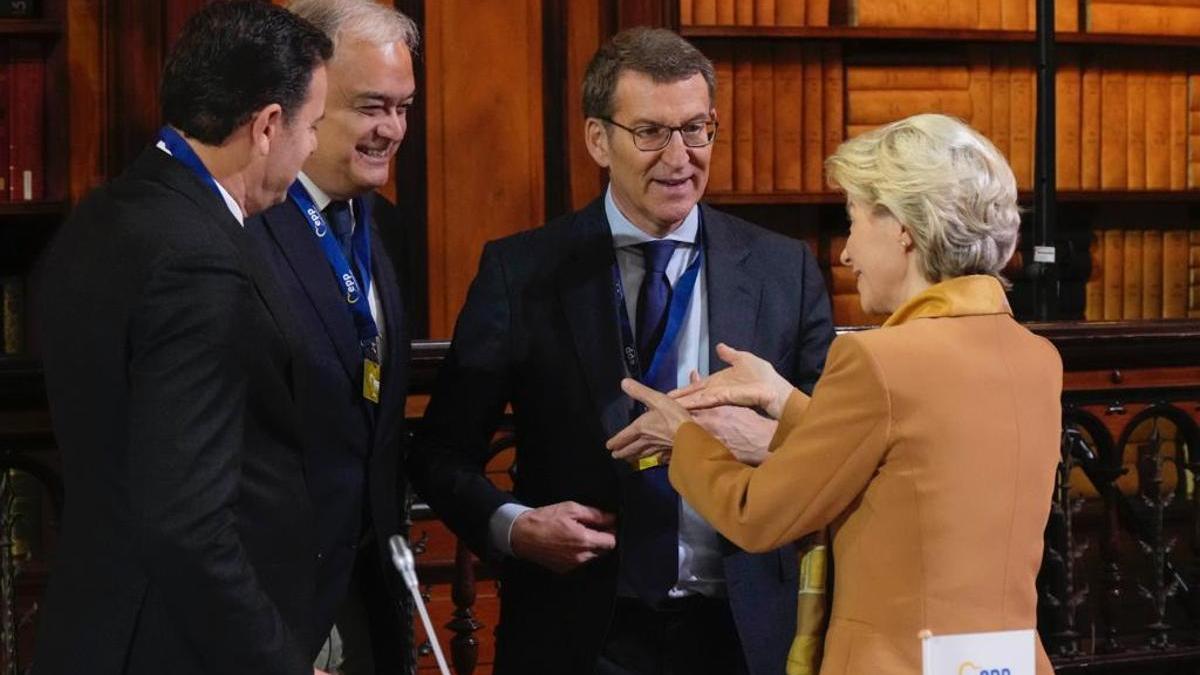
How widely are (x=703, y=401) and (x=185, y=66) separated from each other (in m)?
0.79

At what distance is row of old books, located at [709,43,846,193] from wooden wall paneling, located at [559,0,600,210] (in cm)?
38

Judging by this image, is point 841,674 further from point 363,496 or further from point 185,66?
point 185,66

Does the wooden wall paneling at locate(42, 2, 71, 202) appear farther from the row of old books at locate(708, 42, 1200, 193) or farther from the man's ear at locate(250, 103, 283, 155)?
the man's ear at locate(250, 103, 283, 155)

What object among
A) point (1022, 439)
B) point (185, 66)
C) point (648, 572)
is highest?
point (185, 66)

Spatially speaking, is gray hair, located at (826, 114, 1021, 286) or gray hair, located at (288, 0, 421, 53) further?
gray hair, located at (288, 0, 421, 53)

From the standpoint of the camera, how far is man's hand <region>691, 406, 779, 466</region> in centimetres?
229

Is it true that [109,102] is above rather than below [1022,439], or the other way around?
above

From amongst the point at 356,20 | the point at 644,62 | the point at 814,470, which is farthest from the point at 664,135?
the point at 814,470

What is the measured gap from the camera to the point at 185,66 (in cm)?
185

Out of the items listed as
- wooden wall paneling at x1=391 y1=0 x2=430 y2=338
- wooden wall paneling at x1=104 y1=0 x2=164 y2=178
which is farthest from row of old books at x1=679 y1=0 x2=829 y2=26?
wooden wall paneling at x1=104 y1=0 x2=164 y2=178

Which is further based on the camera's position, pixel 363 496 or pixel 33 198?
pixel 33 198

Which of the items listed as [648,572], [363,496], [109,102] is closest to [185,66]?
[363,496]

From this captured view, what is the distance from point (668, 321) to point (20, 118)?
10.2 feet

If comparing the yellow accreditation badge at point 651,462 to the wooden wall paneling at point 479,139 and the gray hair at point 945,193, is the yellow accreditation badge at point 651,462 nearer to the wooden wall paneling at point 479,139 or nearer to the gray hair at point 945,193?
the gray hair at point 945,193
